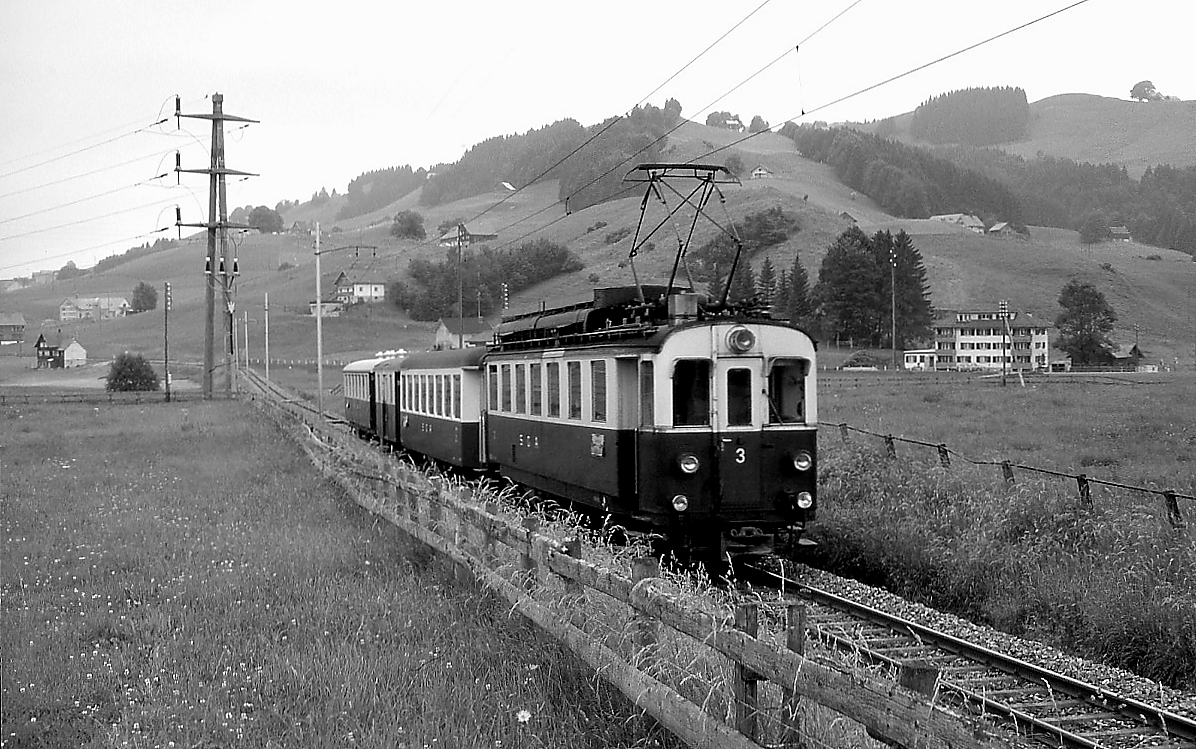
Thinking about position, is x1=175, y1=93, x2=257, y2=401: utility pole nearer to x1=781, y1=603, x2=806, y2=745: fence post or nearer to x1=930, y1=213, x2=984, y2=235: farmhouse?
x1=781, y1=603, x2=806, y2=745: fence post

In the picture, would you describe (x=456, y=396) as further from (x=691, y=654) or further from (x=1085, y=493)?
(x=691, y=654)

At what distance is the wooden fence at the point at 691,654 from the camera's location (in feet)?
14.4

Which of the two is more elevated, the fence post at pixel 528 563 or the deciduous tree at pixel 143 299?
the deciduous tree at pixel 143 299

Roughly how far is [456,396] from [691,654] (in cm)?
1624

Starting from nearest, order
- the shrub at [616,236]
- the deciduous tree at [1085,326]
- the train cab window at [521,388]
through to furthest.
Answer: the train cab window at [521,388] → the deciduous tree at [1085,326] → the shrub at [616,236]

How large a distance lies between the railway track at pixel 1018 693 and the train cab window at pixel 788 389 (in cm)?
264

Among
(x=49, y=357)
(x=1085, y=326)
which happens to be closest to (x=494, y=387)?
(x=1085, y=326)

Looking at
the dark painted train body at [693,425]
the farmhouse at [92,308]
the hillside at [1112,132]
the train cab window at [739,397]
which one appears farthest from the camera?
the farmhouse at [92,308]

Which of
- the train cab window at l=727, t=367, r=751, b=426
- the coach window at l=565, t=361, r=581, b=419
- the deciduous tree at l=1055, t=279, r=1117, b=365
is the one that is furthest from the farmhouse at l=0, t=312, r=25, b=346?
the train cab window at l=727, t=367, r=751, b=426

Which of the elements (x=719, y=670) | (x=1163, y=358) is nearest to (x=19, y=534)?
(x=719, y=670)

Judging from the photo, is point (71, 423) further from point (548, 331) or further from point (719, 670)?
point (719, 670)

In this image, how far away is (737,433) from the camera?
13070mm

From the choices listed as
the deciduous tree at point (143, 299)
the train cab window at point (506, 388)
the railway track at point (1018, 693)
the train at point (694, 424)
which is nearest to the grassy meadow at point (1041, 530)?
the railway track at point (1018, 693)

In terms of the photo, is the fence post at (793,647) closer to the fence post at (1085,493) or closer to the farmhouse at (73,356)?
the fence post at (1085,493)
